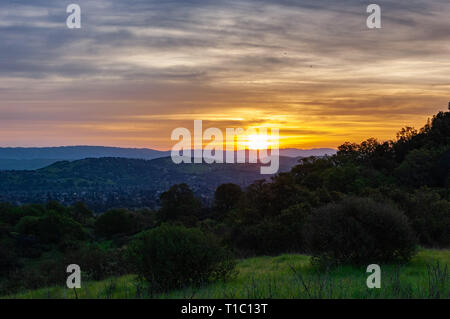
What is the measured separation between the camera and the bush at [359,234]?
531 inches

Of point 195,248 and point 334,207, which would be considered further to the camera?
point 334,207

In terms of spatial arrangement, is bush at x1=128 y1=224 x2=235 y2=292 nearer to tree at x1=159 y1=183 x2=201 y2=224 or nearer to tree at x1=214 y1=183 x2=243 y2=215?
tree at x1=214 y1=183 x2=243 y2=215

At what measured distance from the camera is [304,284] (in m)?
6.00

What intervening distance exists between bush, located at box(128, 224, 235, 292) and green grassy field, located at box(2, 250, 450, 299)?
25.5 inches

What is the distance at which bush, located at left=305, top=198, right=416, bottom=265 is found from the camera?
1348cm

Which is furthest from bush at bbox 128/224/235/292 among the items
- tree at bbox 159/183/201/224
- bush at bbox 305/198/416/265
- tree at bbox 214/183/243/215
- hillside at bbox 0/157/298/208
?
hillside at bbox 0/157/298/208

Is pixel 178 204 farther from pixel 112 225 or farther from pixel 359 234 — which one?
pixel 359 234

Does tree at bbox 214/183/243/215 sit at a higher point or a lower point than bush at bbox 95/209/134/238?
higher

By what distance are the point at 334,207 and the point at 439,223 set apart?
44.5 feet

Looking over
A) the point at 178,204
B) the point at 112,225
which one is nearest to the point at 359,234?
the point at 178,204
